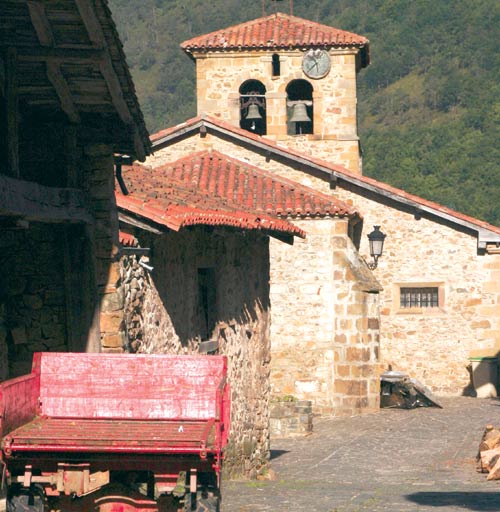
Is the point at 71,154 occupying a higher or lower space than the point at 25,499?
higher

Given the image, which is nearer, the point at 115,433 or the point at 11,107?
the point at 115,433

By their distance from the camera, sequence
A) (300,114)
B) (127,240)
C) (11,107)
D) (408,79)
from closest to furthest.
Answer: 1. (11,107)
2. (127,240)
3. (300,114)
4. (408,79)

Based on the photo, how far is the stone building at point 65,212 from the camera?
10344 mm

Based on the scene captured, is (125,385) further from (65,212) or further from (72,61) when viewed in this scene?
(72,61)

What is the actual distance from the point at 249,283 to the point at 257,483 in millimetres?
3326

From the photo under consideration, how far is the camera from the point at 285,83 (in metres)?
26.7

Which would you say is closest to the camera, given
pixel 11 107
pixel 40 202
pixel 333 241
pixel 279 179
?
pixel 11 107

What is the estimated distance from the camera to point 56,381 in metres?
9.24

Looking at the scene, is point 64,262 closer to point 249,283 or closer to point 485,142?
point 249,283

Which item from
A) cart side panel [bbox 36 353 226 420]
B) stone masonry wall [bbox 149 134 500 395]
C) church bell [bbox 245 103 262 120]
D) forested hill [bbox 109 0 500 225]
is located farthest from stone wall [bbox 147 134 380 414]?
forested hill [bbox 109 0 500 225]

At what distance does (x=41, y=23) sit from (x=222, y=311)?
26.2ft

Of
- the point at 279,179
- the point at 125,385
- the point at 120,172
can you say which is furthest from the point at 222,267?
the point at 125,385

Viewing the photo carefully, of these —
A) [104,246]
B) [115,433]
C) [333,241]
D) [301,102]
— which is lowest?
[115,433]

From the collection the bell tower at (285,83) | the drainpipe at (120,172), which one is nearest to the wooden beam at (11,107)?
the drainpipe at (120,172)
